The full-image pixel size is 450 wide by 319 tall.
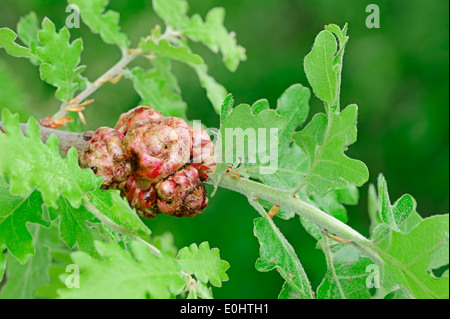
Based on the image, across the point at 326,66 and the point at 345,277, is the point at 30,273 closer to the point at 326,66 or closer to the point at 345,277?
the point at 345,277

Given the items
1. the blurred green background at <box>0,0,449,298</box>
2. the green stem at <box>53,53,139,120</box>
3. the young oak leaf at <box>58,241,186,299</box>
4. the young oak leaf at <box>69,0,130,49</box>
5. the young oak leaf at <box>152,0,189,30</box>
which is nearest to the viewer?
the young oak leaf at <box>58,241,186,299</box>

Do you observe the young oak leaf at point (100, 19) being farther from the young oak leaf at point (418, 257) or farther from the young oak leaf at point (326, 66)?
the young oak leaf at point (418, 257)

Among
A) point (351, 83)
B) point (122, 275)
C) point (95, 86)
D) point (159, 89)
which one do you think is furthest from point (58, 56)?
point (351, 83)

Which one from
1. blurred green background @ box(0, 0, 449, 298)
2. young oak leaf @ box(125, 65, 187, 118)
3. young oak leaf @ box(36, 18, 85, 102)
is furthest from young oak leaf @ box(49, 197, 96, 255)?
blurred green background @ box(0, 0, 449, 298)

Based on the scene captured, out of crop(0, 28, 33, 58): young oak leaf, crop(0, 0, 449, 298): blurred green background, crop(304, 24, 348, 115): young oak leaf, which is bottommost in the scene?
crop(304, 24, 348, 115): young oak leaf

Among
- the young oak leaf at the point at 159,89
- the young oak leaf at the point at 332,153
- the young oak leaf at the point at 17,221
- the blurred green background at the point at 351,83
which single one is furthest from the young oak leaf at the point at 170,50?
the blurred green background at the point at 351,83

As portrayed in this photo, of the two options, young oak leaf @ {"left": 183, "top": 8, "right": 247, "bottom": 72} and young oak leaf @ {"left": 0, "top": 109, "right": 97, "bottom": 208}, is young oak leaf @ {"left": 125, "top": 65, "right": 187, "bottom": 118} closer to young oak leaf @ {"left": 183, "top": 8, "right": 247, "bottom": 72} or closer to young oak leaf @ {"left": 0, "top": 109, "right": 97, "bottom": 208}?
young oak leaf @ {"left": 183, "top": 8, "right": 247, "bottom": 72}
